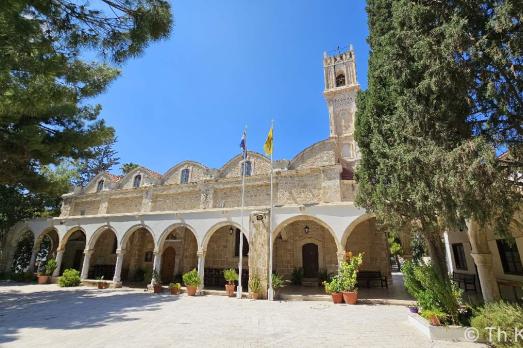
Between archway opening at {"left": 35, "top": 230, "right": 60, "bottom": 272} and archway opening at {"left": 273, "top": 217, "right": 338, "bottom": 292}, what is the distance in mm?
16023

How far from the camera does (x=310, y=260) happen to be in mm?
14414

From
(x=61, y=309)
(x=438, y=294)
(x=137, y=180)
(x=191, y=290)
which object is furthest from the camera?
(x=137, y=180)

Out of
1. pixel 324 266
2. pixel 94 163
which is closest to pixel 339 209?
pixel 324 266

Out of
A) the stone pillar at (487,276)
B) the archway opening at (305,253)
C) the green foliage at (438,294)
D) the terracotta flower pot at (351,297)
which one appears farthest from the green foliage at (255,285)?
the stone pillar at (487,276)

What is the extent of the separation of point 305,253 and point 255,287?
4.70 metres

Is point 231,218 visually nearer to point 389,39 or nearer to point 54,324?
point 54,324

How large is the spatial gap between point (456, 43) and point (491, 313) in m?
4.58

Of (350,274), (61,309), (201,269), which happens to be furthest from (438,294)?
(61,309)

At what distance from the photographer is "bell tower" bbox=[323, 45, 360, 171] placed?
23.3 m

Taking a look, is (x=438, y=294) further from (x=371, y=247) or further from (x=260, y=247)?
(x=371, y=247)

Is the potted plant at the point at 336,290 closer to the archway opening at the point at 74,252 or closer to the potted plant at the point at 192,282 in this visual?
the potted plant at the point at 192,282

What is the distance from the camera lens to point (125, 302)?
9852 mm

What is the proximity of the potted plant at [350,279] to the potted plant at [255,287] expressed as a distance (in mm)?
3106

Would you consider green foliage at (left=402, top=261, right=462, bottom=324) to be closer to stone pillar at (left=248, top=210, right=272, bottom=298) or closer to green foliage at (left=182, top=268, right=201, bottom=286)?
stone pillar at (left=248, top=210, right=272, bottom=298)
